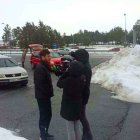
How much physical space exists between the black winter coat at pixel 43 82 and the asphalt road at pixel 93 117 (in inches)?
44.8

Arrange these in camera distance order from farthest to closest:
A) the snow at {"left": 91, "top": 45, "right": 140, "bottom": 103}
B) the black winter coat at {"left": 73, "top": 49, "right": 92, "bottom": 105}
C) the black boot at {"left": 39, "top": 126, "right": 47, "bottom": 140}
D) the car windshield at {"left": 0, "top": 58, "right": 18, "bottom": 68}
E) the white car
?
the car windshield at {"left": 0, "top": 58, "right": 18, "bottom": 68} < the white car < the snow at {"left": 91, "top": 45, "right": 140, "bottom": 103} < the black boot at {"left": 39, "top": 126, "right": 47, "bottom": 140} < the black winter coat at {"left": 73, "top": 49, "right": 92, "bottom": 105}

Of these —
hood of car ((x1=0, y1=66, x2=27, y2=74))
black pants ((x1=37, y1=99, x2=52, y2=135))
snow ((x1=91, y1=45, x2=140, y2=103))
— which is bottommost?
snow ((x1=91, y1=45, x2=140, y2=103))

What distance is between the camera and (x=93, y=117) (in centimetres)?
968

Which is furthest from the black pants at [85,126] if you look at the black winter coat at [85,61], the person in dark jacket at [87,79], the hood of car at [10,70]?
the hood of car at [10,70]

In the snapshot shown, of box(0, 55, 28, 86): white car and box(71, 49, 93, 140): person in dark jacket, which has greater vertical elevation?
box(71, 49, 93, 140): person in dark jacket

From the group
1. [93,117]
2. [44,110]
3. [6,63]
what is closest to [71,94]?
[44,110]

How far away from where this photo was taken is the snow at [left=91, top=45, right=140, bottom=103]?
13086 mm

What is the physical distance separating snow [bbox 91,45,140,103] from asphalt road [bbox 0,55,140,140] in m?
0.55

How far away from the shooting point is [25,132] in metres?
8.20

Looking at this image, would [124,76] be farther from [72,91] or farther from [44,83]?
[72,91]

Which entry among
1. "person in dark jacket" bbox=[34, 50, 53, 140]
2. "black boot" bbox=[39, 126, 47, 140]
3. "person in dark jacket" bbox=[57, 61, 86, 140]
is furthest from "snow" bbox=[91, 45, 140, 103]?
"person in dark jacket" bbox=[57, 61, 86, 140]

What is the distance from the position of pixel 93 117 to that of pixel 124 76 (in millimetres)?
6803

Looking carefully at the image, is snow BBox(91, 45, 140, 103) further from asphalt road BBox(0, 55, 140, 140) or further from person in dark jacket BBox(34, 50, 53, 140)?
person in dark jacket BBox(34, 50, 53, 140)

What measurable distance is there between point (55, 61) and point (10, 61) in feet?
26.8
